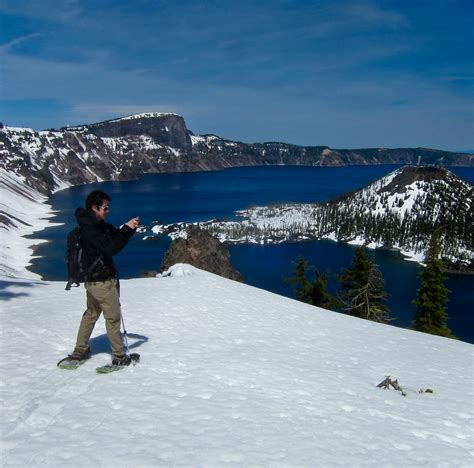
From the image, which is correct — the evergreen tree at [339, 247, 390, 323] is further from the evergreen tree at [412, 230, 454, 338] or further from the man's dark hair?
the man's dark hair

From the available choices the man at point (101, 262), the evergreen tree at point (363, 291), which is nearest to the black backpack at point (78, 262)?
the man at point (101, 262)

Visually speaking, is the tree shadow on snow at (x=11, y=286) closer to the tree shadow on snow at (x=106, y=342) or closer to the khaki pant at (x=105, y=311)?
the tree shadow on snow at (x=106, y=342)

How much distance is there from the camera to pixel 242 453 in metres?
6.75

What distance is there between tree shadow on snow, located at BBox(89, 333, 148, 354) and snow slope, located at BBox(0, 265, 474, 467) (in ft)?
0.18

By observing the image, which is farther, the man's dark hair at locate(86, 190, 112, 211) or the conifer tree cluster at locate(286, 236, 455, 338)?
the conifer tree cluster at locate(286, 236, 455, 338)

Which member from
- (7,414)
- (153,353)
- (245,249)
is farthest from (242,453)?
(245,249)

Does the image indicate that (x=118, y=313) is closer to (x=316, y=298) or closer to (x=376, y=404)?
(x=376, y=404)

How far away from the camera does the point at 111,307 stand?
9.84 m

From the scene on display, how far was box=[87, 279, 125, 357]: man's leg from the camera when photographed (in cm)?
968

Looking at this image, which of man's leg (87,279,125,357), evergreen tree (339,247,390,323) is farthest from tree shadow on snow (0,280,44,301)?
evergreen tree (339,247,390,323)

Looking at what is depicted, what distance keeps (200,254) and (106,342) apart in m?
46.1

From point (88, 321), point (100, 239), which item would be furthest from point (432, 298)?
point (100, 239)

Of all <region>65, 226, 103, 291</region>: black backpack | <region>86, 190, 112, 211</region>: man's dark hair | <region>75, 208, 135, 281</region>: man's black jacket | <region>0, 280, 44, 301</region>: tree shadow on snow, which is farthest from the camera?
<region>0, 280, 44, 301</region>: tree shadow on snow

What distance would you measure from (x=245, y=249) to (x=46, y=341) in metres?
171
